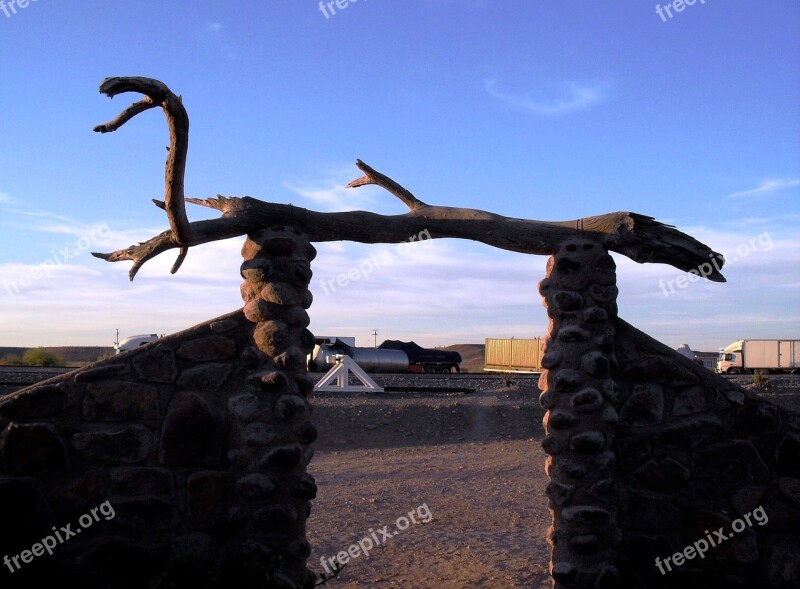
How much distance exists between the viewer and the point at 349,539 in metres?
7.26

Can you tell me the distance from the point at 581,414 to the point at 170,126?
3123 mm

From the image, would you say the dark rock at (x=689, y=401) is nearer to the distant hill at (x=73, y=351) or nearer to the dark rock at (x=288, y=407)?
the dark rock at (x=288, y=407)

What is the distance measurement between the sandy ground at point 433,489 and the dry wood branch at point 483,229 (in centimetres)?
257

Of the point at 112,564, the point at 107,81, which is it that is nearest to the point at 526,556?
the point at 112,564

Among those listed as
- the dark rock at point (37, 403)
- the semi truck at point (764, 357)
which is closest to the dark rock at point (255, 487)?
the dark rock at point (37, 403)

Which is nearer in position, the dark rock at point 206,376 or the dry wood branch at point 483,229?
the dark rock at point 206,376

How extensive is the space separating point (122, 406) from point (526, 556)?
3.68 metres

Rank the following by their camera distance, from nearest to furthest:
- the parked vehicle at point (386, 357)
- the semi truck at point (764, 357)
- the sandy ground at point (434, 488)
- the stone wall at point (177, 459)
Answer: the stone wall at point (177, 459) < the sandy ground at point (434, 488) < the parked vehicle at point (386, 357) < the semi truck at point (764, 357)

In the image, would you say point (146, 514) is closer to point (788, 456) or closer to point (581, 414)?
point (581, 414)

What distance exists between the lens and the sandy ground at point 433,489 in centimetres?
634

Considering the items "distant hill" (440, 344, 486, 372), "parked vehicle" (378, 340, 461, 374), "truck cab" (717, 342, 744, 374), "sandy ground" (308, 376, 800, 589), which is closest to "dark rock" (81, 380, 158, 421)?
"sandy ground" (308, 376, 800, 589)

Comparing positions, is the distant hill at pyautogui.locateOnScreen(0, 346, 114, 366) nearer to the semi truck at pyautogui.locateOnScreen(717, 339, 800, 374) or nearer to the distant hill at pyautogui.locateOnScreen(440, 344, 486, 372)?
the distant hill at pyautogui.locateOnScreen(440, 344, 486, 372)

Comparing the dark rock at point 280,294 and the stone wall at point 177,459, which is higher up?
the dark rock at point 280,294

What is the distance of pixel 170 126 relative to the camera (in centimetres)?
450
